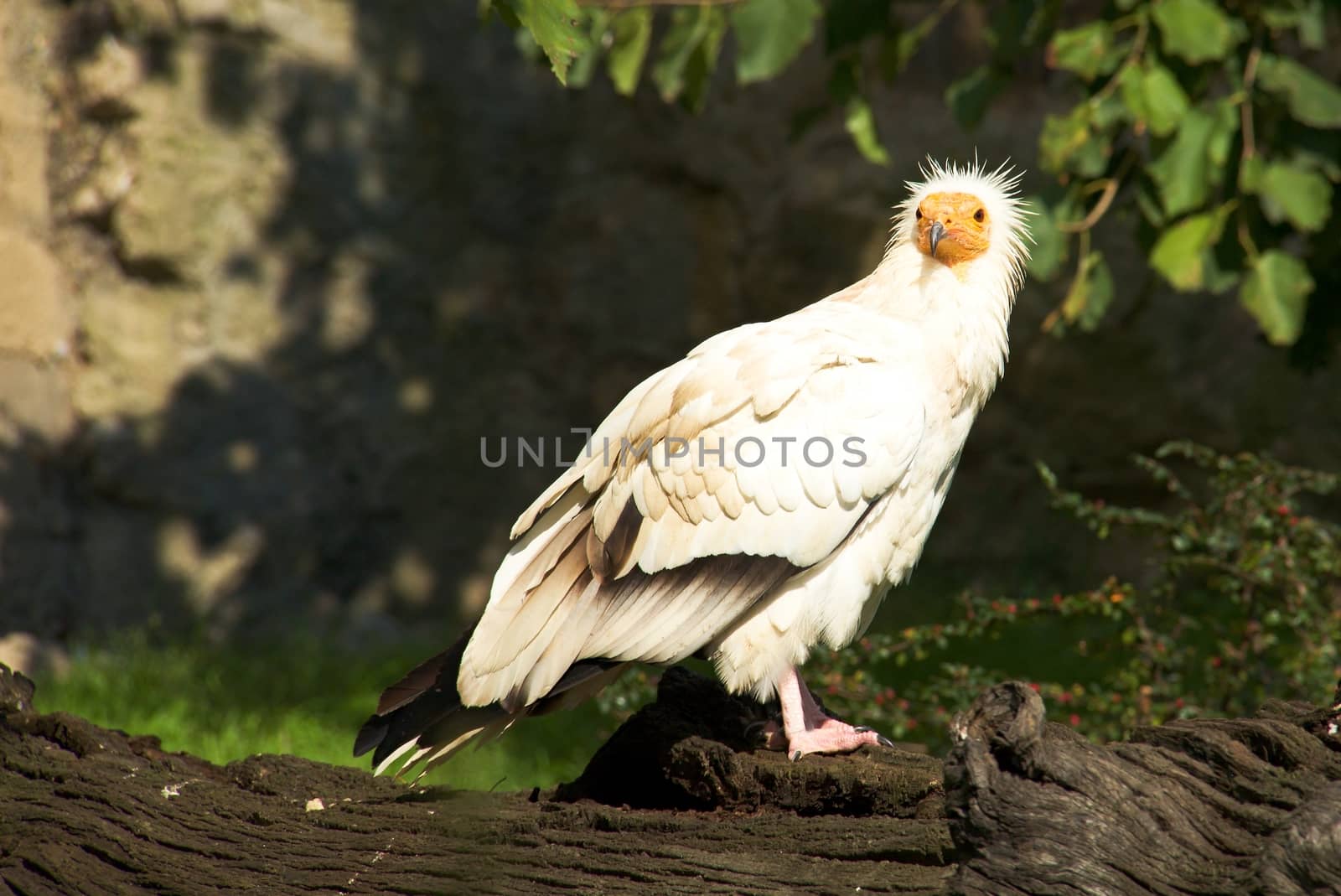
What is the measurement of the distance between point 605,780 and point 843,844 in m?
0.78

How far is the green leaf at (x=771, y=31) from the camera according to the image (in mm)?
4211

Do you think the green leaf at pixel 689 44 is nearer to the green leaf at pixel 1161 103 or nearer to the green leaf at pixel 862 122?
the green leaf at pixel 862 122

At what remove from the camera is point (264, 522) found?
709cm

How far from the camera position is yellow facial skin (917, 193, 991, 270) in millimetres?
3869

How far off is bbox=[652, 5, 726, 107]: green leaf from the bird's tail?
83.0 inches

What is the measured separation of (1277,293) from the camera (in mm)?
4113

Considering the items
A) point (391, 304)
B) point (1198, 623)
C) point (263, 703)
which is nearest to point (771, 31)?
point (1198, 623)

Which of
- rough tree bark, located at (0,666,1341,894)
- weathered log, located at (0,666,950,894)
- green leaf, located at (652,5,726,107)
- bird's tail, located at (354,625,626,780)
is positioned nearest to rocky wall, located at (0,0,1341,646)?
green leaf, located at (652,5,726,107)

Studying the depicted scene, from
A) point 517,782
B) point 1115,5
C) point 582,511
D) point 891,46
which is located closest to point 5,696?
point 582,511

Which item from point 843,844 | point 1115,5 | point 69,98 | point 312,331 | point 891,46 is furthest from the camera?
point 312,331

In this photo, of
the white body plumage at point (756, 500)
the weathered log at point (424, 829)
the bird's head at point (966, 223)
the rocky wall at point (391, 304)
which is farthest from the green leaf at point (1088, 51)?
the rocky wall at point (391, 304)

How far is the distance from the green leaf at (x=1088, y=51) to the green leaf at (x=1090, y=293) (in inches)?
25.8

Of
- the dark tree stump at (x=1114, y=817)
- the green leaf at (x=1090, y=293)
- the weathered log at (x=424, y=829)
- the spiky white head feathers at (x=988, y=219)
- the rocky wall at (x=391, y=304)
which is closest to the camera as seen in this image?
the dark tree stump at (x=1114, y=817)

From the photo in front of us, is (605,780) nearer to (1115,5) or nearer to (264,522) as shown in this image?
(1115,5)
